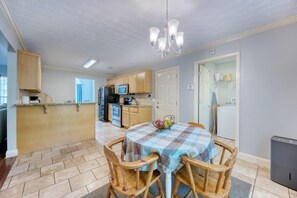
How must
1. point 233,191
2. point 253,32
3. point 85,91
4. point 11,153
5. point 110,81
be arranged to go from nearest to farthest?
point 233,191, point 253,32, point 11,153, point 110,81, point 85,91

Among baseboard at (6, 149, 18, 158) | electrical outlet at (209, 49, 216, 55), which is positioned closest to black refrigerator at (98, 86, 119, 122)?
baseboard at (6, 149, 18, 158)

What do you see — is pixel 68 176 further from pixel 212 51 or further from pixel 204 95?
pixel 212 51

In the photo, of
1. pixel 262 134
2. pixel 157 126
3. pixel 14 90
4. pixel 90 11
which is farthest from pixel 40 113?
pixel 262 134

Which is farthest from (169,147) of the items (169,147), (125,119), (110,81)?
(110,81)

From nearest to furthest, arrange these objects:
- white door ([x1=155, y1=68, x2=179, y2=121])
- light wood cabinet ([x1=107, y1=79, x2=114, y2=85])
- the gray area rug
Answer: the gray area rug → white door ([x1=155, y1=68, x2=179, y2=121]) → light wood cabinet ([x1=107, y1=79, x2=114, y2=85])

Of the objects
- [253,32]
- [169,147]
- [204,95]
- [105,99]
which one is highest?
[253,32]

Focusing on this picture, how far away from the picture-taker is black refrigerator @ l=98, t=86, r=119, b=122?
20.5ft

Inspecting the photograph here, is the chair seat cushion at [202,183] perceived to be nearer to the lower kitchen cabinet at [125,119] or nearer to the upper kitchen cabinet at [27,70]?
the upper kitchen cabinet at [27,70]

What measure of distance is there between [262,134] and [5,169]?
14.5 feet

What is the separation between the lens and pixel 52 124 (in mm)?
3238

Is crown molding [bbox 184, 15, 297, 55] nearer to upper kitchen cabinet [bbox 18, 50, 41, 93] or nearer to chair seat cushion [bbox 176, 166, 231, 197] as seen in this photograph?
chair seat cushion [bbox 176, 166, 231, 197]

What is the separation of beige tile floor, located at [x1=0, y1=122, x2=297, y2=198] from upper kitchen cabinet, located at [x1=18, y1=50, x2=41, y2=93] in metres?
1.46

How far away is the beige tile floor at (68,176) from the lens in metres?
1.72

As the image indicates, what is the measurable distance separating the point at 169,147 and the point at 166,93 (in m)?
3.14
